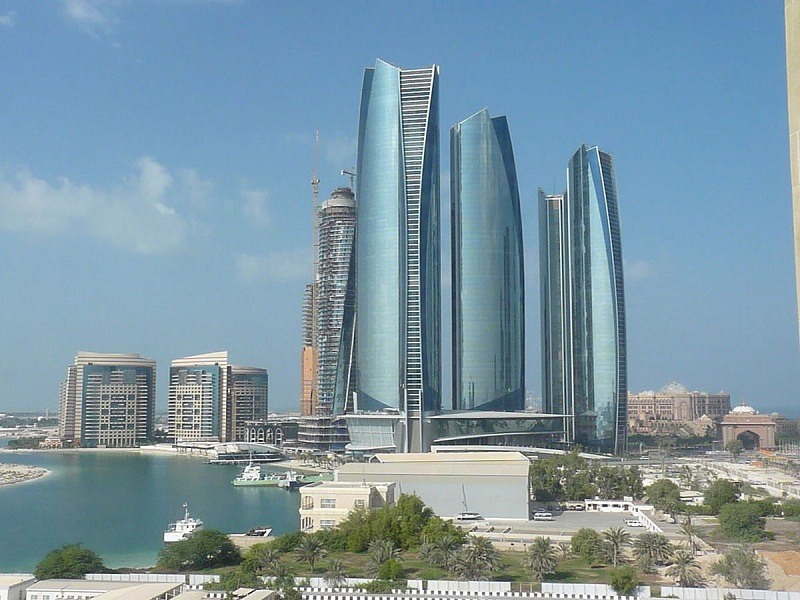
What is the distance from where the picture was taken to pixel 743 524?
101 feet

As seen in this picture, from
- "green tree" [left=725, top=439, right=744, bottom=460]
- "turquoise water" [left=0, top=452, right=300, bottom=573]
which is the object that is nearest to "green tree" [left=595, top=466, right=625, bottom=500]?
"turquoise water" [left=0, top=452, right=300, bottom=573]

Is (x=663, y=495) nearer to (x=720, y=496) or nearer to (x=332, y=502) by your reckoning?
(x=720, y=496)

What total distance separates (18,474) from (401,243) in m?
36.5

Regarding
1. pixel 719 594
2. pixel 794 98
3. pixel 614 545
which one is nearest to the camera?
pixel 794 98

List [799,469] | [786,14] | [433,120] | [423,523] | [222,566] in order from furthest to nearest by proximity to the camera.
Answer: [433,120], [799,469], [423,523], [222,566], [786,14]

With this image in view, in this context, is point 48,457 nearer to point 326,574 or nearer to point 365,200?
point 365,200

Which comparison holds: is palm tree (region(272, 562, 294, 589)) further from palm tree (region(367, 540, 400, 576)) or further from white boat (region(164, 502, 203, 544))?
white boat (region(164, 502, 203, 544))

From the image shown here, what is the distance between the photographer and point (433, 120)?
72.0m

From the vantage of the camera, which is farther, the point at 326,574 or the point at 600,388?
the point at 600,388

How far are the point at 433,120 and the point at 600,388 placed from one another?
2796cm

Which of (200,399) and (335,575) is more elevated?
(200,399)

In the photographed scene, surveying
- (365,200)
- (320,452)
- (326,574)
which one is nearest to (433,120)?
(365,200)


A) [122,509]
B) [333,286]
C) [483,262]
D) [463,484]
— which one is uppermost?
[333,286]

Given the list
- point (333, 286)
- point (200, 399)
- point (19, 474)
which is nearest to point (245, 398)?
point (200, 399)
